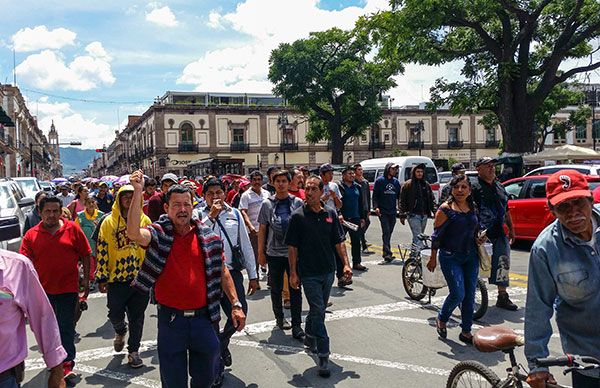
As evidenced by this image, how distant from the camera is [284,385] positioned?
185 inches

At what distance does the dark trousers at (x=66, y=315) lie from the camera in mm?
4789

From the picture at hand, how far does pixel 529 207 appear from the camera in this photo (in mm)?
11219

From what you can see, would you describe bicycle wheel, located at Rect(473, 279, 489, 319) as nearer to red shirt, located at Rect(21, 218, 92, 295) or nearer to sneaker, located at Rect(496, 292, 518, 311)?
sneaker, located at Rect(496, 292, 518, 311)

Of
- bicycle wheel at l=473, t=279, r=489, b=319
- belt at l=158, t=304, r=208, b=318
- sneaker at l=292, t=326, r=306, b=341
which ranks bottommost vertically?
sneaker at l=292, t=326, r=306, b=341

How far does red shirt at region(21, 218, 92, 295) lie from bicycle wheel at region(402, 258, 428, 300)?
4535 mm

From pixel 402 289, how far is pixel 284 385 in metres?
3.89

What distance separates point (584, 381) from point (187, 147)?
56040 millimetres

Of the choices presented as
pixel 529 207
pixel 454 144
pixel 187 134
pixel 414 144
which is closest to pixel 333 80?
pixel 187 134

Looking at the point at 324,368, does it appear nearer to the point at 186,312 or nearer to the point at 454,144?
the point at 186,312

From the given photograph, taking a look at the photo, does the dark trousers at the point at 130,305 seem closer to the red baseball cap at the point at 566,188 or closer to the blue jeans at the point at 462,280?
the blue jeans at the point at 462,280

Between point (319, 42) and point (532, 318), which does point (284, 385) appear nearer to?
point (532, 318)

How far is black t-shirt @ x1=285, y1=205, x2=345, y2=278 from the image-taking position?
A: 5007 mm

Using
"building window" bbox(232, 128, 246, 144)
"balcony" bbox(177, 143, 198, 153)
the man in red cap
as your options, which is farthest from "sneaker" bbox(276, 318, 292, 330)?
"building window" bbox(232, 128, 246, 144)

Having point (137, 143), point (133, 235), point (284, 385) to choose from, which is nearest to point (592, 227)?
point (133, 235)
